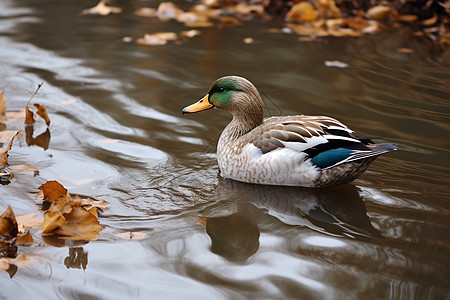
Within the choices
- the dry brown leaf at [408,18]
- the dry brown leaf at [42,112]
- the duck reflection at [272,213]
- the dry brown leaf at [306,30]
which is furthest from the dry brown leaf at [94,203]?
the dry brown leaf at [408,18]

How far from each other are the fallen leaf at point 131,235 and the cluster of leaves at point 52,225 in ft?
0.57

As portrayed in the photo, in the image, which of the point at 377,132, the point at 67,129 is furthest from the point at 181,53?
the point at 377,132

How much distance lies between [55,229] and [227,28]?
6.24 meters

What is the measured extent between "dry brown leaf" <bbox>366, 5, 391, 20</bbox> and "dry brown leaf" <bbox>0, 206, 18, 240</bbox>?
25.6 feet

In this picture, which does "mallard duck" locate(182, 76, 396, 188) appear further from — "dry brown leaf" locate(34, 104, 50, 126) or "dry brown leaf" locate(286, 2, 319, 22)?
"dry brown leaf" locate(286, 2, 319, 22)

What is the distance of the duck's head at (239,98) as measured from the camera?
5.35 meters

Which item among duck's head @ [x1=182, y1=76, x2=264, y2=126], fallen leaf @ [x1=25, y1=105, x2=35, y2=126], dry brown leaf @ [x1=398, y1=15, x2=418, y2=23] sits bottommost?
fallen leaf @ [x1=25, y1=105, x2=35, y2=126]

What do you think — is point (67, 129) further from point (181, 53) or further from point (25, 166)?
point (181, 53)

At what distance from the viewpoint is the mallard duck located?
4.78 meters

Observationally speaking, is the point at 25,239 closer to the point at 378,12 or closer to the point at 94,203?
the point at 94,203

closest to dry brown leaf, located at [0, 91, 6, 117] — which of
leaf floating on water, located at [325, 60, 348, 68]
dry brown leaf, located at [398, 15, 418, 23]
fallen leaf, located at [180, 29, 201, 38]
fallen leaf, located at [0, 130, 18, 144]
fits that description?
fallen leaf, located at [0, 130, 18, 144]

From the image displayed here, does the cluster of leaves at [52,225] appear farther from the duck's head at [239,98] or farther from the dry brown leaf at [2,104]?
the dry brown leaf at [2,104]

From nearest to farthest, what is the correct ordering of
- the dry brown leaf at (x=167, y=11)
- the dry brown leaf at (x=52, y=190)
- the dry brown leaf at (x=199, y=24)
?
the dry brown leaf at (x=52, y=190) < the dry brown leaf at (x=199, y=24) < the dry brown leaf at (x=167, y=11)

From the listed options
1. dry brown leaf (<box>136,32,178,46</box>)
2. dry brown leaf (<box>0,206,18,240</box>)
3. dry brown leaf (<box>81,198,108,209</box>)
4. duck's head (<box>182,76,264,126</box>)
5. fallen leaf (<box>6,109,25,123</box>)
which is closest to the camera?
dry brown leaf (<box>0,206,18,240</box>)
